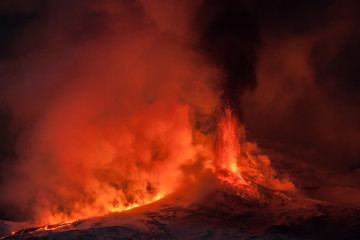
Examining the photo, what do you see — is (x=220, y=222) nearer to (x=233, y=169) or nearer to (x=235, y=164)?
(x=233, y=169)

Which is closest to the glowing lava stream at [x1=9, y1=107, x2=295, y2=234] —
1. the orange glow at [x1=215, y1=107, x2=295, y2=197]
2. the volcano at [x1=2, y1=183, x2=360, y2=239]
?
the orange glow at [x1=215, y1=107, x2=295, y2=197]

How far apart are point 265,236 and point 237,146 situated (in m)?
5.72

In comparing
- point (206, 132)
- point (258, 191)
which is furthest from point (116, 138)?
point (258, 191)

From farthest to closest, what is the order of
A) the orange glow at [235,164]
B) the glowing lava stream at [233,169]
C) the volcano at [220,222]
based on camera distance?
the orange glow at [235,164]
the glowing lava stream at [233,169]
the volcano at [220,222]

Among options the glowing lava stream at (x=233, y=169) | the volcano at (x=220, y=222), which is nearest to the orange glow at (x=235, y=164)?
the glowing lava stream at (x=233, y=169)

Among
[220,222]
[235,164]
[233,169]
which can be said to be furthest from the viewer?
[235,164]

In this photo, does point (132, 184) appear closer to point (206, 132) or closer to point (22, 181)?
point (206, 132)

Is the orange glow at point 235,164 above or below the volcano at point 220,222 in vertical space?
above

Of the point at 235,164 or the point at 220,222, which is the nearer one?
Answer: the point at 220,222

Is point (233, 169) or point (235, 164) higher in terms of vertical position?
point (235, 164)

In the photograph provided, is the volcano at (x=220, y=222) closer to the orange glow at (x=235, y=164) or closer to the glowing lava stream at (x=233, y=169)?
the glowing lava stream at (x=233, y=169)

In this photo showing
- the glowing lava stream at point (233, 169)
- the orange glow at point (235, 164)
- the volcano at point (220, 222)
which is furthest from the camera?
the orange glow at point (235, 164)

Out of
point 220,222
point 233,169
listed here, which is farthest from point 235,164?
point 220,222

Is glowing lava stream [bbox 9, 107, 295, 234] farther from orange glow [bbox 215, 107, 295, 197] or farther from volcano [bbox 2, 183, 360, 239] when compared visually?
volcano [bbox 2, 183, 360, 239]
